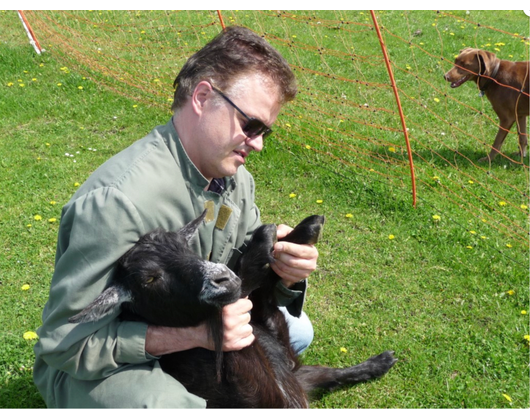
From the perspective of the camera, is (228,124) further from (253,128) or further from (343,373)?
(343,373)

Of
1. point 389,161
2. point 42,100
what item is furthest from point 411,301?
point 42,100

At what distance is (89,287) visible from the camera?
6.87ft

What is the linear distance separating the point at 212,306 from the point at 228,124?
2.71ft

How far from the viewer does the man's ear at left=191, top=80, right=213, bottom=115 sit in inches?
93.0

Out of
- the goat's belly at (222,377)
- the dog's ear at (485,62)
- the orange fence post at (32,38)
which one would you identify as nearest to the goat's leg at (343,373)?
the goat's belly at (222,377)

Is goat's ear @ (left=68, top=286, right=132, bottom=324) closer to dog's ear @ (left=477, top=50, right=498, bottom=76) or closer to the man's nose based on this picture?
the man's nose

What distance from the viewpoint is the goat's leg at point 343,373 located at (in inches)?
127

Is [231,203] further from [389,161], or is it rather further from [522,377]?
[389,161]

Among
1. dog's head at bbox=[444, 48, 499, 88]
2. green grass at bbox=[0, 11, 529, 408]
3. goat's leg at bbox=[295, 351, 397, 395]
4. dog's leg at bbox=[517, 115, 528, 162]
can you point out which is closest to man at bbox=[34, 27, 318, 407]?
goat's leg at bbox=[295, 351, 397, 395]

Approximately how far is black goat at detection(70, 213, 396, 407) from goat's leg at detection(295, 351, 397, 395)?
0.92ft

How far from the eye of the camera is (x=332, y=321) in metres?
4.00

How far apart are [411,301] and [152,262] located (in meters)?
2.70

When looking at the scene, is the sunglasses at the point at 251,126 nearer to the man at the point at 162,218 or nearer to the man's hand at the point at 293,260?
the man at the point at 162,218

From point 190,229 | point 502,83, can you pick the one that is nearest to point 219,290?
point 190,229
